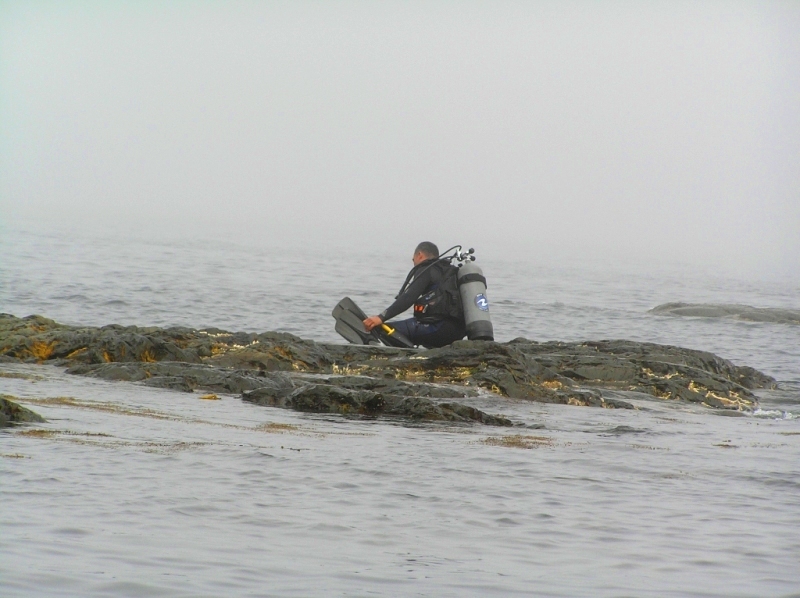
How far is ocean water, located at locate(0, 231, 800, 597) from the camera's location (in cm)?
472

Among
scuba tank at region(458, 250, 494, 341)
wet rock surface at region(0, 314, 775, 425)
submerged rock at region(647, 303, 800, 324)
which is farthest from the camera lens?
submerged rock at region(647, 303, 800, 324)

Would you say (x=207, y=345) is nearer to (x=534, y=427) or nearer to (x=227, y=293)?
(x=534, y=427)

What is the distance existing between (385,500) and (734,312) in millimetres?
21081

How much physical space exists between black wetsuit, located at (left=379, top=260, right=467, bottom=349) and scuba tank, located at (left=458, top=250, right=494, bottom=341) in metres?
0.25

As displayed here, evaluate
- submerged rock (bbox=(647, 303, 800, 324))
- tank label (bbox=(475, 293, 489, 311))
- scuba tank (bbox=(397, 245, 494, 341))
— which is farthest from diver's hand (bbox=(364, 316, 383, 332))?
submerged rock (bbox=(647, 303, 800, 324))

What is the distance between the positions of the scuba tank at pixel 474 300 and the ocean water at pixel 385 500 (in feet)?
5.28

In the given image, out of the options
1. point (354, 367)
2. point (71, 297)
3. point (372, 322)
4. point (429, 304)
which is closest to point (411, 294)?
point (429, 304)

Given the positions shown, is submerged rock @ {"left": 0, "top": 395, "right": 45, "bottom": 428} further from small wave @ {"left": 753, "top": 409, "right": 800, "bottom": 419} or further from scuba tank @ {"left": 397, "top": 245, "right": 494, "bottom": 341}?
small wave @ {"left": 753, "top": 409, "right": 800, "bottom": 419}

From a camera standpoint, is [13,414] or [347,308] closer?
[13,414]

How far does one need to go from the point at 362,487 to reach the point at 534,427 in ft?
10.8

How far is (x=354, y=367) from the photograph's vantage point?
12422 millimetres

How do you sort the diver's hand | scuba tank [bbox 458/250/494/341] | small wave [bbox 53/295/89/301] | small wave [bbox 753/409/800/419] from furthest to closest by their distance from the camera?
small wave [bbox 53/295/89/301] < the diver's hand < scuba tank [bbox 458/250/494/341] < small wave [bbox 753/409/800/419]

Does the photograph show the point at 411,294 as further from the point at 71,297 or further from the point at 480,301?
the point at 71,297

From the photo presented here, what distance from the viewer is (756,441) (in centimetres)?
955
